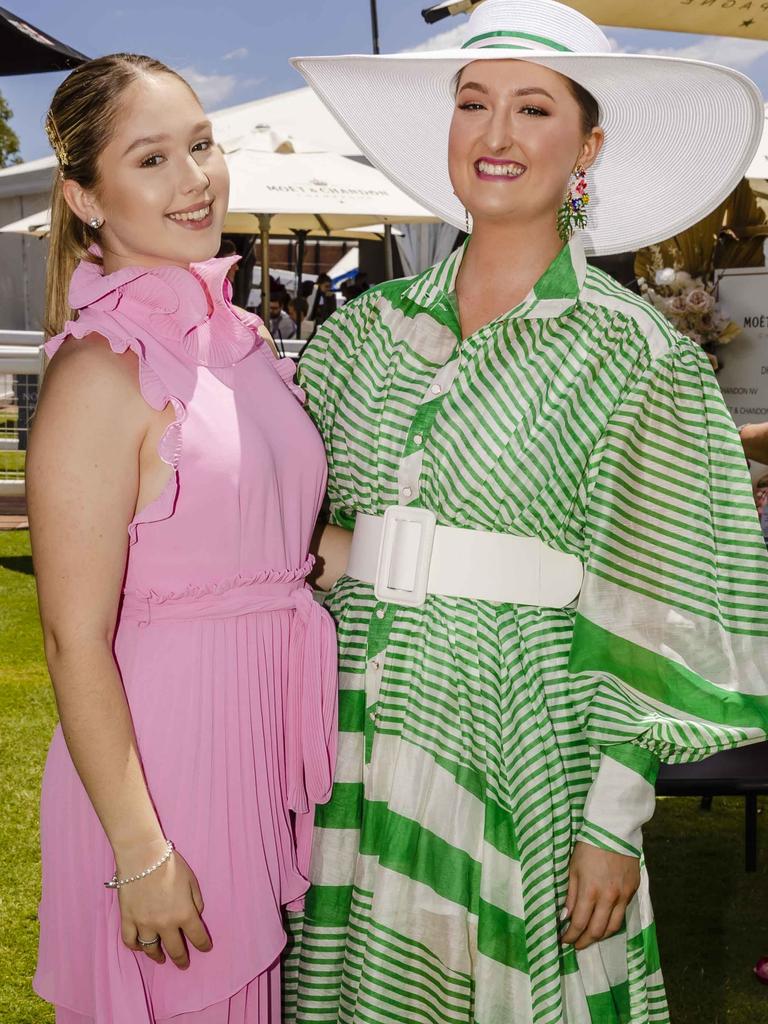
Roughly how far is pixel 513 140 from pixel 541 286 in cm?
26

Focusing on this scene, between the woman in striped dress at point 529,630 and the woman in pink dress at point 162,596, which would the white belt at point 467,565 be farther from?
the woman in pink dress at point 162,596

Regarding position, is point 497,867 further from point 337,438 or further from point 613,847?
point 337,438

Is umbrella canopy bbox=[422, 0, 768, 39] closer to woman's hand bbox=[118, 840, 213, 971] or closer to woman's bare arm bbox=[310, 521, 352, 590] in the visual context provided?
woman's bare arm bbox=[310, 521, 352, 590]

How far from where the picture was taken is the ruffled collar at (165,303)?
1.81 metres

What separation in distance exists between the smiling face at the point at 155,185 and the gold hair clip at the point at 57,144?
0.04 metres

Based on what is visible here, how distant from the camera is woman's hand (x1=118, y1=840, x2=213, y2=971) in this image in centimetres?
165

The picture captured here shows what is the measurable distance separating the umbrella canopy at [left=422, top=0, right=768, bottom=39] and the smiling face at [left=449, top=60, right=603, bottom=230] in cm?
251

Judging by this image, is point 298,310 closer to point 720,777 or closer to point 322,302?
point 322,302

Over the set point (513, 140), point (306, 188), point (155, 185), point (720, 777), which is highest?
point (306, 188)

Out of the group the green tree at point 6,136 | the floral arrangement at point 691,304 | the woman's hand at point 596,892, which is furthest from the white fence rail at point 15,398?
the green tree at point 6,136

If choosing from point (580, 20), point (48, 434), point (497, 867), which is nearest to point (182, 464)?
point (48, 434)

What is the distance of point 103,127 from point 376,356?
61cm

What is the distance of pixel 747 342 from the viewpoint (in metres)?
4.02

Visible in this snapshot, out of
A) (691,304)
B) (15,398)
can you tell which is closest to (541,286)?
(691,304)
